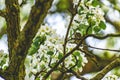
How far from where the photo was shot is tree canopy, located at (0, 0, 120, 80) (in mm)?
2389

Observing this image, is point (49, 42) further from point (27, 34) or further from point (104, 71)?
point (27, 34)

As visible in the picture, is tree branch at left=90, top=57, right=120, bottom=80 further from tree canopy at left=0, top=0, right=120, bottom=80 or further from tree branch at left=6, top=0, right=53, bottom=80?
tree branch at left=6, top=0, right=53, bottom=80

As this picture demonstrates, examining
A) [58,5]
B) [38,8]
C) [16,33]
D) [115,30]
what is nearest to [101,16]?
[16,33]

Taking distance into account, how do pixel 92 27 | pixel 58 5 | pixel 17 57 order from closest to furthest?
pixel 17 57 → pixel 92 27 → pixel 58 5

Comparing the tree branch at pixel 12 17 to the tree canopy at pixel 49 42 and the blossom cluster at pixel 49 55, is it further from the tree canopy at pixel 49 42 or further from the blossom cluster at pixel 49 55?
the blossom cluster at pixel 49 55

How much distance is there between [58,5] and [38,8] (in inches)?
202

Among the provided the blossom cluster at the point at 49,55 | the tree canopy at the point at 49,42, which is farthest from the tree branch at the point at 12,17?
the blossom cluster at the point at 49,55

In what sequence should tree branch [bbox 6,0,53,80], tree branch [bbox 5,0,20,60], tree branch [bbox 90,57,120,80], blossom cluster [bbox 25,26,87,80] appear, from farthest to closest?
blossom cluster [bbox 25,26,87,80], tree branch [bbox 90,57,120,80], tree branch [bbox 5,0,20,60], tree branch [bbox 6,0,53,80]

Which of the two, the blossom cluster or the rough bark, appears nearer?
the rough bark

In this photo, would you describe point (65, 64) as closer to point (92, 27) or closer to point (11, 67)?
point (92, 27)

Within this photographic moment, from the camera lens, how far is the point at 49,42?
10.2ft

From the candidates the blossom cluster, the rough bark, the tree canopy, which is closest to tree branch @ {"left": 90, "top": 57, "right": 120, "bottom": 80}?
the tree canopy

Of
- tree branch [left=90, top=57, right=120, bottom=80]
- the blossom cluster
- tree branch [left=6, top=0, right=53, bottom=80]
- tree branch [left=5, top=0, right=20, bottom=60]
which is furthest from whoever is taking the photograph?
the blossom cluster

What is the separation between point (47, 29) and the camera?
10.5 ft
